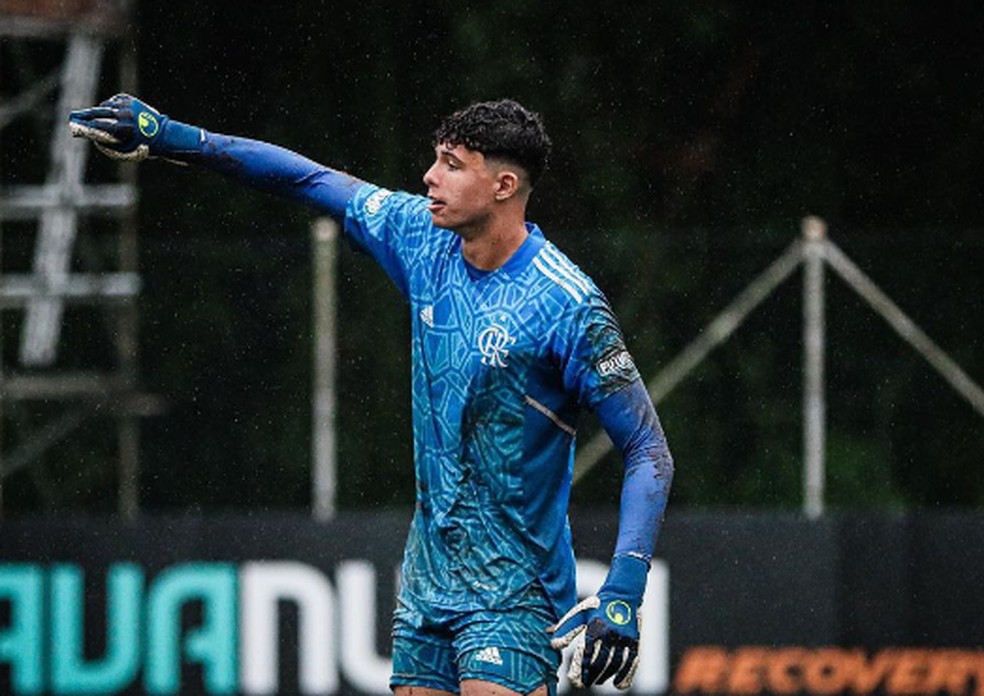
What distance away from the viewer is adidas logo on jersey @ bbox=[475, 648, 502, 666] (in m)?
5.75

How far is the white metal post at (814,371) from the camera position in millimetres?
10188

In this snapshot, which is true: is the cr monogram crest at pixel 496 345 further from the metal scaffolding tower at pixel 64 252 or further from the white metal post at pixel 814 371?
the metal scaffolding tower at pixel 64 252

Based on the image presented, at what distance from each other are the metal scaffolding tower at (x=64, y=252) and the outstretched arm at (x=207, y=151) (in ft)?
14.1

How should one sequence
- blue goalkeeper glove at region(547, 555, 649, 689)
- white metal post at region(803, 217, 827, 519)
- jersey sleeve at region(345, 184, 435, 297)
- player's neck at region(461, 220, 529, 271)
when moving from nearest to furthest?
blue goalkeeper glove at region(547, 555, 649, 689), player's neck at region(461, 220, 529, 271), jersey sleeve at region(345, 184, 435, 297), white metal post at region(803, 217, 827, 519)

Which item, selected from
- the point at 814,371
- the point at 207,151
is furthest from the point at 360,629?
the point at 207,151

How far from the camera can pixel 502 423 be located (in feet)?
19.2

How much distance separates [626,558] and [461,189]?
1016mm

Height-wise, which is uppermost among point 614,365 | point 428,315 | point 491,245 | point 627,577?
point 491,245

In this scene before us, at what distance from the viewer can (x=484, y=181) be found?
19.5 feet

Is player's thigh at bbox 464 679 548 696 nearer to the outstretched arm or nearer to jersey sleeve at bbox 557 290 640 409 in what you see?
jersey sleeve at bbox 557 290 640 409

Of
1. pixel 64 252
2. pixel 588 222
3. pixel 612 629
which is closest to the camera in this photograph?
pixel 612 629

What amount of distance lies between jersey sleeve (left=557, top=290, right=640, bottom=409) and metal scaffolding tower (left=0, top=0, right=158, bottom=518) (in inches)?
191

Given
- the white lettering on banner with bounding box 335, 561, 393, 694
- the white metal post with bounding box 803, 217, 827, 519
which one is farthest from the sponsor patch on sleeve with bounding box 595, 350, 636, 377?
the white metal post with bounding box 803, 217, 827, 519

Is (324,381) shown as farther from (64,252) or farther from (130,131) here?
(130,131)
